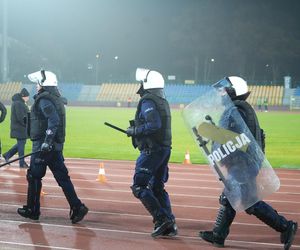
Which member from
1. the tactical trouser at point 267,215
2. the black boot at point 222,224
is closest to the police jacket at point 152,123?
the black boot at point 222,224

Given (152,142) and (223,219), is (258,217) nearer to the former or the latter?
(223,219)

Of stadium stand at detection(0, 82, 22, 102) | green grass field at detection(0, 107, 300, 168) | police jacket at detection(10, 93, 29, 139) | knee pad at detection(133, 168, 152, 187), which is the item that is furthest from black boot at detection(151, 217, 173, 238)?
stadium stand at detection(0, 82, 22, 102)

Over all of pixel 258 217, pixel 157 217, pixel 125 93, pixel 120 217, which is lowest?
pixel 125 93

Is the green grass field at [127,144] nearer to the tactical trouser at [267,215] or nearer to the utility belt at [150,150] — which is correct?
the utility belt at [150,150]

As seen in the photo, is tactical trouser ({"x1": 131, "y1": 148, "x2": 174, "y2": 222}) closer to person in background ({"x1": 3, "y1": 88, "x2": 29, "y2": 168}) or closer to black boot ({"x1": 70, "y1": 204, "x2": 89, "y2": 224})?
black boot ({"x1": 70, "y1": 204, "x2": 89, "y2": 224})

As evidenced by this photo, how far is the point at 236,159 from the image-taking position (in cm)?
649

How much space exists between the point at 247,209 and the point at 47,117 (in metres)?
2.93

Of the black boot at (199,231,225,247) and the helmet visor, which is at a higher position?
the helmet visor

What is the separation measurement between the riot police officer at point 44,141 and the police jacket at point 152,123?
4.23 feet

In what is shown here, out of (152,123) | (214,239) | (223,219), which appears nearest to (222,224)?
(223,219)

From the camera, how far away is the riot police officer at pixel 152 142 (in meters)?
7.34

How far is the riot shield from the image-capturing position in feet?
21.3

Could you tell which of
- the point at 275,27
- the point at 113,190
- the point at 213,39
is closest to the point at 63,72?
the point at 213,39

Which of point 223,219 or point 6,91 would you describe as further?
point 6,91
